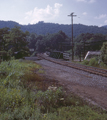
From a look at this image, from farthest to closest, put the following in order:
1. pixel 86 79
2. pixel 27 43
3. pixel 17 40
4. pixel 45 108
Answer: pixel 27 43
pixel 17 40
pixel 86 79
pixel 45 108

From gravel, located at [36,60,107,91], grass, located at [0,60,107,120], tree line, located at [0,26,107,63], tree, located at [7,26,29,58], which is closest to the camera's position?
grass, located at [0,60,107,120]

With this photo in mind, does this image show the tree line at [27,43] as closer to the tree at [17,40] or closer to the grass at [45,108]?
the tree at [17,40]

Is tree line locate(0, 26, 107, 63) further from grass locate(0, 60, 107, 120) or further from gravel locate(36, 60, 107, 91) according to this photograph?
grass locate(0, 60, 107, 120)

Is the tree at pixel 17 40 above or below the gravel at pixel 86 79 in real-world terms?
above

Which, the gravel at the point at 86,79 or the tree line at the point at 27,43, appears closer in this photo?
the gravel at the point at 86,79

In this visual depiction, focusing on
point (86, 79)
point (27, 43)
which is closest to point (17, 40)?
point (27, 43)

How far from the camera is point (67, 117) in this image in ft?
14.9

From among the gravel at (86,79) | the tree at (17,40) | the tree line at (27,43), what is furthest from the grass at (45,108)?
the tree at (17,40)

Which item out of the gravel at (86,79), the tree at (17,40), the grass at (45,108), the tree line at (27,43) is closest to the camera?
the grass at (45,108)

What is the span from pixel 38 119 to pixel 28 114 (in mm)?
497

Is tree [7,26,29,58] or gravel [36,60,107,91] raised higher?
tree [7,26,29,58]

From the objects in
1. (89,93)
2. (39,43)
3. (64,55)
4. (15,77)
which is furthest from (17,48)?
(39,43)

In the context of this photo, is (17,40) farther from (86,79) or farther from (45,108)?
(45,108)

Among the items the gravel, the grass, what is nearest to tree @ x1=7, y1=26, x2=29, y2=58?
the gravel
